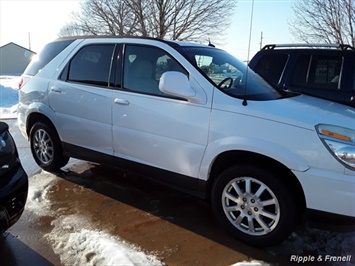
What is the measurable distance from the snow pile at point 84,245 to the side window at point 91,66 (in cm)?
157

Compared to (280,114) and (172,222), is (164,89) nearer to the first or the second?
(280,114)

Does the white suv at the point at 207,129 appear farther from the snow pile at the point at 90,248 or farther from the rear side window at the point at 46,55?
the snow pile at the point at 90,248

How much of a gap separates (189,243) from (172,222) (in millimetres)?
425

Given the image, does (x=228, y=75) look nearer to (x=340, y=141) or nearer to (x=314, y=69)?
Result: (x=340, y=141)

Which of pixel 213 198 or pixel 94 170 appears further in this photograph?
pixel 94 170

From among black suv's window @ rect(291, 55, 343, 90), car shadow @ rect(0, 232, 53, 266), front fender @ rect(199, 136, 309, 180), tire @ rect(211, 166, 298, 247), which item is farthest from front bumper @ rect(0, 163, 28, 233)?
black suv's window @ rect(291, 55, 343, 90)

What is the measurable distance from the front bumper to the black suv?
3.95m

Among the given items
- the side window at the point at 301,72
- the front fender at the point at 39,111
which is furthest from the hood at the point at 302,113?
the front fender at the point at 39,111

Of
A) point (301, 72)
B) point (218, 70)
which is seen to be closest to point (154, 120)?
point (218, 70)

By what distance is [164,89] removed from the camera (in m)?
3.16

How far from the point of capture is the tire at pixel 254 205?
284cm

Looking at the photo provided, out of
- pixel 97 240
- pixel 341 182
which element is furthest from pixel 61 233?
pixel 341 182

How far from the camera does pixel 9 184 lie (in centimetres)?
266

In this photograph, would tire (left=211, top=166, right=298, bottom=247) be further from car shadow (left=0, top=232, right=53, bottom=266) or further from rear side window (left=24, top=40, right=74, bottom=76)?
rear side window (left=24, top=40, right=74, bottom=76)
